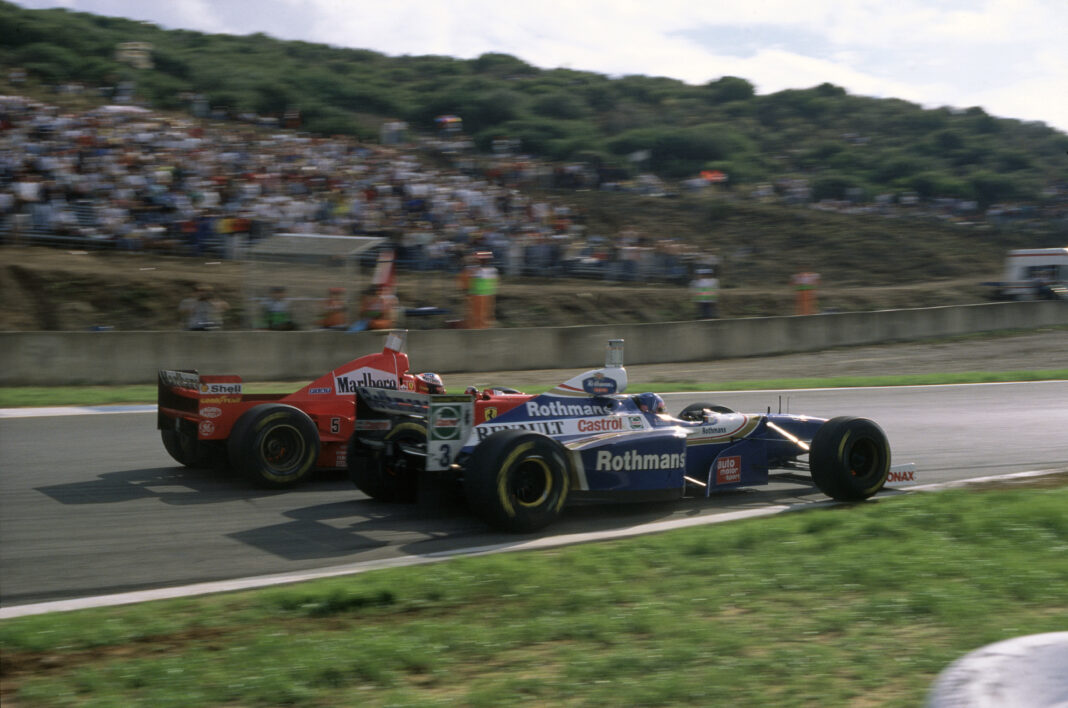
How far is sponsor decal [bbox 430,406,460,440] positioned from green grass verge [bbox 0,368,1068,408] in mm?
7313

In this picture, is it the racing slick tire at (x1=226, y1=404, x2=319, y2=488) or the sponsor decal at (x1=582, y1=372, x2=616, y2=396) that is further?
the racing slick tire at (x1=226, y1=404, x2=319, y2=488)

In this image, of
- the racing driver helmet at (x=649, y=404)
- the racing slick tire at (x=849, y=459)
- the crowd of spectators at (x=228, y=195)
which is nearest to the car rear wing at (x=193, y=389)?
the racing driver helmet at (x=649, y=404)

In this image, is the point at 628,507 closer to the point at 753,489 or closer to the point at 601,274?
the point at 753,489

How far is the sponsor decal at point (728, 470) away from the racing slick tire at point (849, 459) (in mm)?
612

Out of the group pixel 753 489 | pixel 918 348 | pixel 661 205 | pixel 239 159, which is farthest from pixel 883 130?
pixel 753 489

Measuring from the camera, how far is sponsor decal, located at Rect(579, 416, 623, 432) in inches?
327

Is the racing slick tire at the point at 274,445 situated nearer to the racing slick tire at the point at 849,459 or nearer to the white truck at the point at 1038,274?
the racing slick tire at the point at 849,459

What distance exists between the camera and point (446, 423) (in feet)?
25.8

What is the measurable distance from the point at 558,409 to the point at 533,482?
0.84 m

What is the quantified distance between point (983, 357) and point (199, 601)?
911 inches

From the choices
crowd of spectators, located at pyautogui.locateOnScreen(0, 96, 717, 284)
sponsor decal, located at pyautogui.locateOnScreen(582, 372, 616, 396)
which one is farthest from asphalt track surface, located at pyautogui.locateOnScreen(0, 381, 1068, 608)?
crowd of spectators, located at pyautogui.locateOnScreen(0, 96, 717, 284)

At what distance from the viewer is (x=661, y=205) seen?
38.1 m

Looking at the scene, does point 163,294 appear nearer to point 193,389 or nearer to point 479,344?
point 479,344

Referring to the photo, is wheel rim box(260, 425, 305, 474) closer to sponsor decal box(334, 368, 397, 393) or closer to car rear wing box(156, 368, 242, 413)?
car rear wing box(156, 368, 242, 413)
